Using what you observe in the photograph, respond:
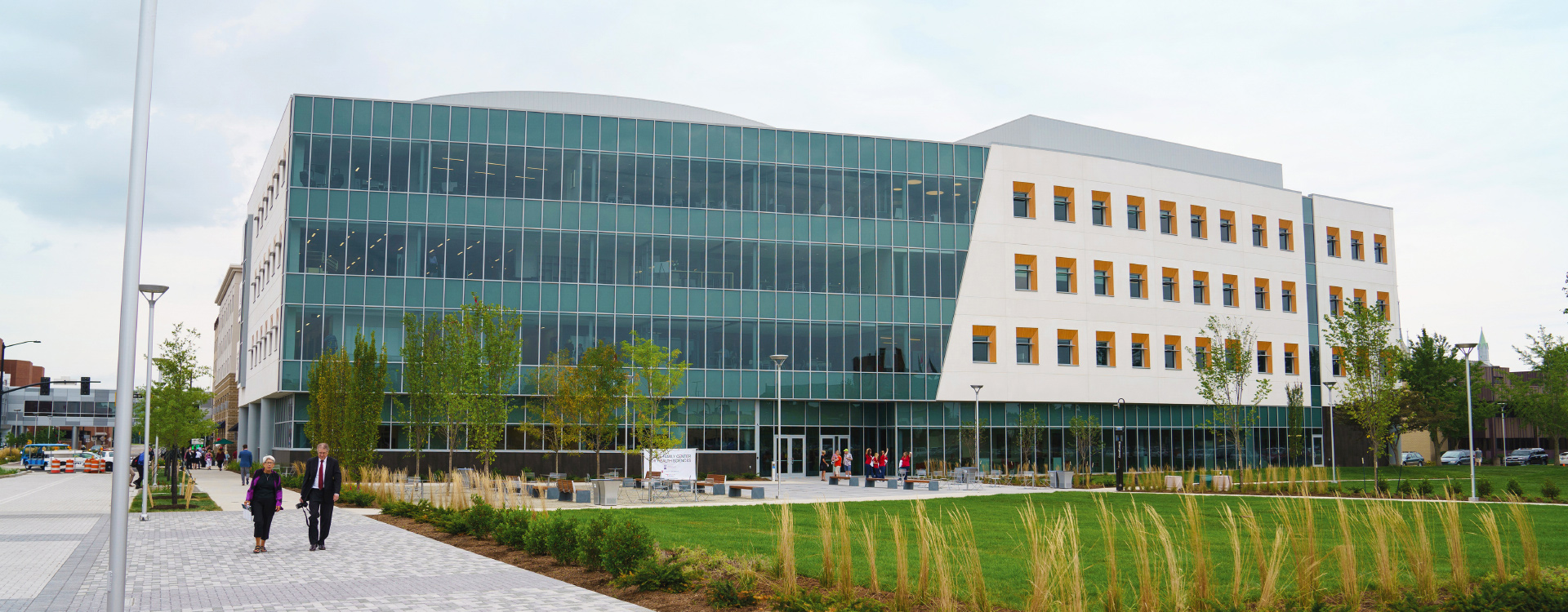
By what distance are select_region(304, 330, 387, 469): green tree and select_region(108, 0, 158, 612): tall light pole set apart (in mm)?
23096

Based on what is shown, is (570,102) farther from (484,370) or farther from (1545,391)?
(1545,391)

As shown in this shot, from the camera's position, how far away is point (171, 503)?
29.3m

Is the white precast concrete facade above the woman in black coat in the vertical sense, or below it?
above

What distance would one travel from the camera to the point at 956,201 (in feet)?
169

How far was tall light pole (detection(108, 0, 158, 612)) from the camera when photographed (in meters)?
8.57

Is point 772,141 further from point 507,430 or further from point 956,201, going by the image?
point 507,430

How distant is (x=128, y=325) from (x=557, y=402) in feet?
89.4

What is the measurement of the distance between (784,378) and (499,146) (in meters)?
15.5

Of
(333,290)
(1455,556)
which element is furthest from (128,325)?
(333,290)

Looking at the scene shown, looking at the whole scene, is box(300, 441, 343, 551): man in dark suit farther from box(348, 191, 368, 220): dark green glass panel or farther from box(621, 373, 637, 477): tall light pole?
box(348, 191, 368, 220): dark green glass panel

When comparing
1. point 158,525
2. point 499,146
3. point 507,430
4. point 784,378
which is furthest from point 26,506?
point 784,378

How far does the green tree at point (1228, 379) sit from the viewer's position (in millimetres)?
45906

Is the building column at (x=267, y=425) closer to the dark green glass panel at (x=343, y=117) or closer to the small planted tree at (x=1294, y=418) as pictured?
the dark green glass panel at (x=343, y=117)

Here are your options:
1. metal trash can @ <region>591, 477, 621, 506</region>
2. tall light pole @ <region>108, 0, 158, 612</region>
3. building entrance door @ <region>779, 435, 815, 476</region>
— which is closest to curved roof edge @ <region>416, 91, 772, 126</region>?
building entrance door @ <region>779, 435, 815, 476</region>
